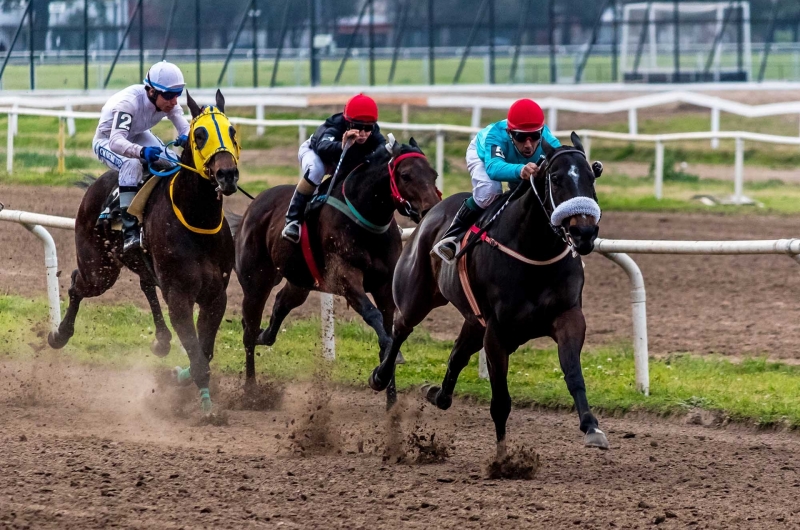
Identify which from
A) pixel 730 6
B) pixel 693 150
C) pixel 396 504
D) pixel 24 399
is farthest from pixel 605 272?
pixel 730 6

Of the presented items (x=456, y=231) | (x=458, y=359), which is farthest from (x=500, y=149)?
(x=458, y=359)

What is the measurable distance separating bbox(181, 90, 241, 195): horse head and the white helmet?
37cm

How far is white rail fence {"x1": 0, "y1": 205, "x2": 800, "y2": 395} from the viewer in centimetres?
643

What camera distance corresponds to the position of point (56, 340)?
859 cm

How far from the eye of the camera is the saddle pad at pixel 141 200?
7.52 metres

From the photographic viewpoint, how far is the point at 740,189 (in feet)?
53.8

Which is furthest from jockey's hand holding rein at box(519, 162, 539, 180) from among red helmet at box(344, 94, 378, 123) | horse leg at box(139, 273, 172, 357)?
Answer: horse leg at box(139, 273, 172, 357)

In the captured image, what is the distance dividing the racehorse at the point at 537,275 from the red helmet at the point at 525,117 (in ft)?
1.02

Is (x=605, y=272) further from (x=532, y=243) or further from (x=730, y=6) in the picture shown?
(x=730, y=6)

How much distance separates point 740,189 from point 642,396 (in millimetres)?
9927

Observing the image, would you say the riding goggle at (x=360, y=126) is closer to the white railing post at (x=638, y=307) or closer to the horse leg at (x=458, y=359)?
the horse leg at (x=458, y=359)

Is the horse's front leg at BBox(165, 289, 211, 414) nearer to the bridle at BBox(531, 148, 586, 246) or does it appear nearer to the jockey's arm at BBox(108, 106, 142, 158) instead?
the jockey's arm at BBox(108, 106, 142, 158)

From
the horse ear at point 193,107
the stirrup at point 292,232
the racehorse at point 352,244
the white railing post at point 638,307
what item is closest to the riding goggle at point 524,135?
the racehorse at point 352,244

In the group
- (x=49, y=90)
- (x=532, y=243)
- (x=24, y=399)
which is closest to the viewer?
(x=532, y=243)
